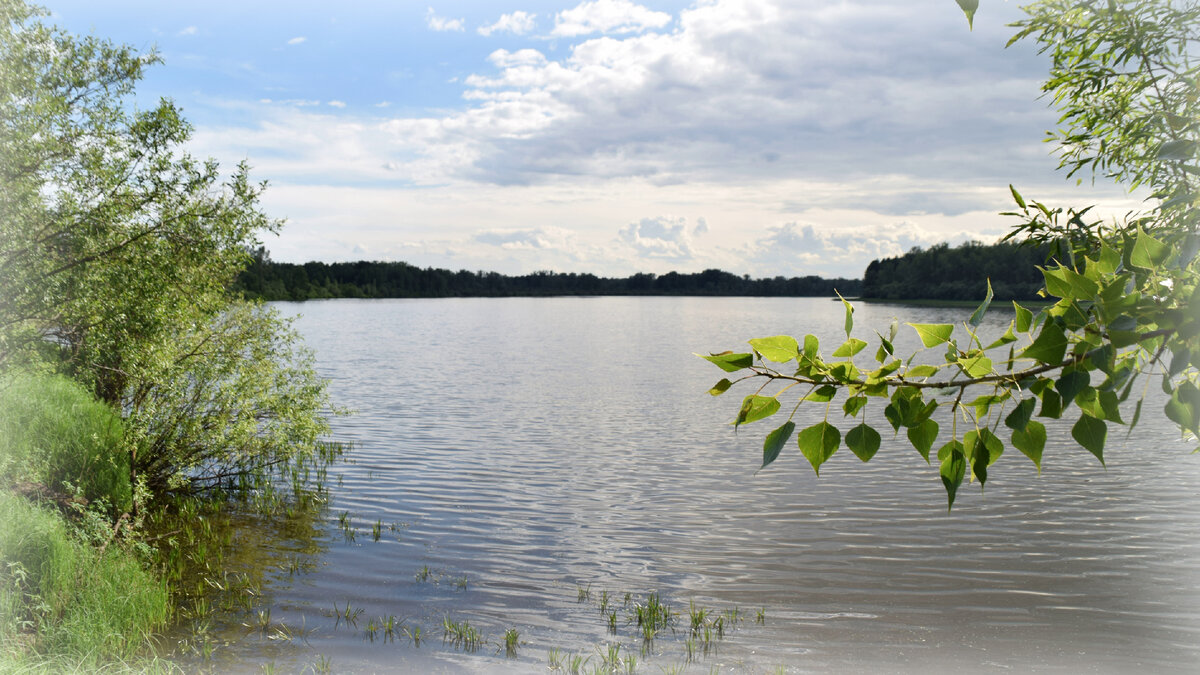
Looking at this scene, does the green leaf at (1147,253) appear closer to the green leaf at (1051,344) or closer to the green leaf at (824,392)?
the green leaf at (1051,344)

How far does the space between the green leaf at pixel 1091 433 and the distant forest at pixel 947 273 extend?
99236 millimetres

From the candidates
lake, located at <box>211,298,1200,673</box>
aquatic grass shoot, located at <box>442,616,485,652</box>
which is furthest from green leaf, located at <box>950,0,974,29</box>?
aquatic grass shoot, located at <box>442,616,485,652</box>

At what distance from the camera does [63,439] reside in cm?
1220

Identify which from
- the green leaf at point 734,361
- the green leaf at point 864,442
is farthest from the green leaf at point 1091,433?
the green leaf at point 734,361

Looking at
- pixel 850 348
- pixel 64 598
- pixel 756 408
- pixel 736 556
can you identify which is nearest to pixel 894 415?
pixel 850 348

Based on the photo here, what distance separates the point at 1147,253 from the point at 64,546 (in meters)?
11.3

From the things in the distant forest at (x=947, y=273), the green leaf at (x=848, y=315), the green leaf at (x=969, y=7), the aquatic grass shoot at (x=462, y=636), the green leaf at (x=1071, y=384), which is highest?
the distant forest at (x=947, y=273)

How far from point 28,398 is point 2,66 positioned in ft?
16.4

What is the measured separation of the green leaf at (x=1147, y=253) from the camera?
1.49m

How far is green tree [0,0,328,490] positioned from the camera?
1063cm

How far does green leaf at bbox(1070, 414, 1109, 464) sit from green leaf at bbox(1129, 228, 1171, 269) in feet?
1.02

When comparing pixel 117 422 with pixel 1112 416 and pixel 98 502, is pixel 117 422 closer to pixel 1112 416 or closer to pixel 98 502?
pixel 98 502

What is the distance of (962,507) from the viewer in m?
16.4

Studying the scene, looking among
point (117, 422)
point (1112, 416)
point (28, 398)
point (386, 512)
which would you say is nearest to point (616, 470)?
point (386, 512)
